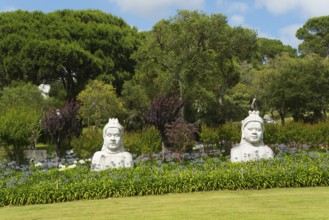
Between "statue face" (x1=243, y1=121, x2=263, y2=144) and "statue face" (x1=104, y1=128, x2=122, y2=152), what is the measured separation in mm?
3898

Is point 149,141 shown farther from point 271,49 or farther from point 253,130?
point 271,49

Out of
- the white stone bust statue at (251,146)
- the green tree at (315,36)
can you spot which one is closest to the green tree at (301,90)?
the white stone bust statue at (251,146)

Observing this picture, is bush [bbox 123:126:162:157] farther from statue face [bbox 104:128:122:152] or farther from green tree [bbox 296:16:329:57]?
green tree [bbox 296:16:329:57]

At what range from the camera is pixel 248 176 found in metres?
11.2

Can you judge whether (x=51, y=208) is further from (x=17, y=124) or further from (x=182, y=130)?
(x=17, y=124)

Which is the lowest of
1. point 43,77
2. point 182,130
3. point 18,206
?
point 18,206

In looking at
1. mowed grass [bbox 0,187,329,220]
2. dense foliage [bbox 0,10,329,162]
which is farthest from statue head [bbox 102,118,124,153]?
mowed grass [bbox 0,187,329,220]

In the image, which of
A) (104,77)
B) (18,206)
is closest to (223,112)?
(104,77)

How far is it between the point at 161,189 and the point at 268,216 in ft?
11.8

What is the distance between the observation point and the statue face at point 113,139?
13.6m

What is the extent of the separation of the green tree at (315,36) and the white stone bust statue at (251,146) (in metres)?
41.4

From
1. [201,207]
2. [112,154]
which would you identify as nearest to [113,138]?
[112,154]

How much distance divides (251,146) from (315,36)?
45.0 meters

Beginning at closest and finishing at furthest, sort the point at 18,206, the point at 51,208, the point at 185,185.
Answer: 1. the point at 51,208
2. the point at 18,206
3. the point at 185,185
